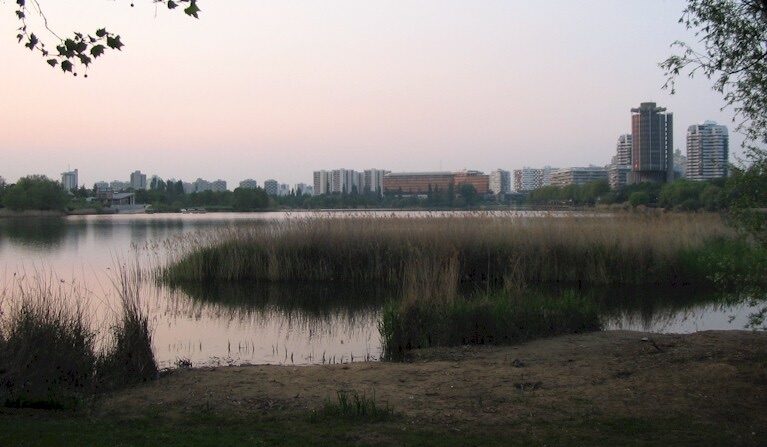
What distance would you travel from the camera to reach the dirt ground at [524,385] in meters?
5.73

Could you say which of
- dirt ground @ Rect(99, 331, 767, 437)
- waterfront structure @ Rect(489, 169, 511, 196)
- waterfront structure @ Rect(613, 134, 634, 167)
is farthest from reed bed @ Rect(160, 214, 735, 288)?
waterfront structure @ Rect(489, 169, 511, 196)

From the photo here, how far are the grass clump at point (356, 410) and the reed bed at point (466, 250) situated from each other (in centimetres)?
1000

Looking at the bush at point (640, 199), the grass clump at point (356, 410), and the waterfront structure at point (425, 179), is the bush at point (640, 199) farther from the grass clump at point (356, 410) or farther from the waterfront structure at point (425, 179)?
the waterfront structure at point (425, 179)

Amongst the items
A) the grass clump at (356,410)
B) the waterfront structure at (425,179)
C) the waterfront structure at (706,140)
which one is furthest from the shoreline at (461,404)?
the waterfront structure at (425,179)

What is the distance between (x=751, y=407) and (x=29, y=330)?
684 cm

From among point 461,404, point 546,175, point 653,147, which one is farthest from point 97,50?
point 546,175

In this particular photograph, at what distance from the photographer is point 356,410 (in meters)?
5.64

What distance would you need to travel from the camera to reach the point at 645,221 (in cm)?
1995

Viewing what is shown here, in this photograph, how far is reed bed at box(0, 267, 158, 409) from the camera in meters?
6.53

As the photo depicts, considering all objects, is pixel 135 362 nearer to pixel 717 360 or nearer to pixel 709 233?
pixel 717 360

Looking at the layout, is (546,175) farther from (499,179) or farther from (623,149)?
(623,149)

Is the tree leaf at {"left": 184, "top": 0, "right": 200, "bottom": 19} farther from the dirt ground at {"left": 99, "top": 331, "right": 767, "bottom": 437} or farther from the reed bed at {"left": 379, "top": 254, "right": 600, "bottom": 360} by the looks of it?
the reed bed at {"left": 379, "top": 254, "right": 600, "bottom": 360}

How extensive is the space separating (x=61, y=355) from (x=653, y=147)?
56.7 m

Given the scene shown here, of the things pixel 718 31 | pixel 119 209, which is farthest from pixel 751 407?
pixel 119 209
